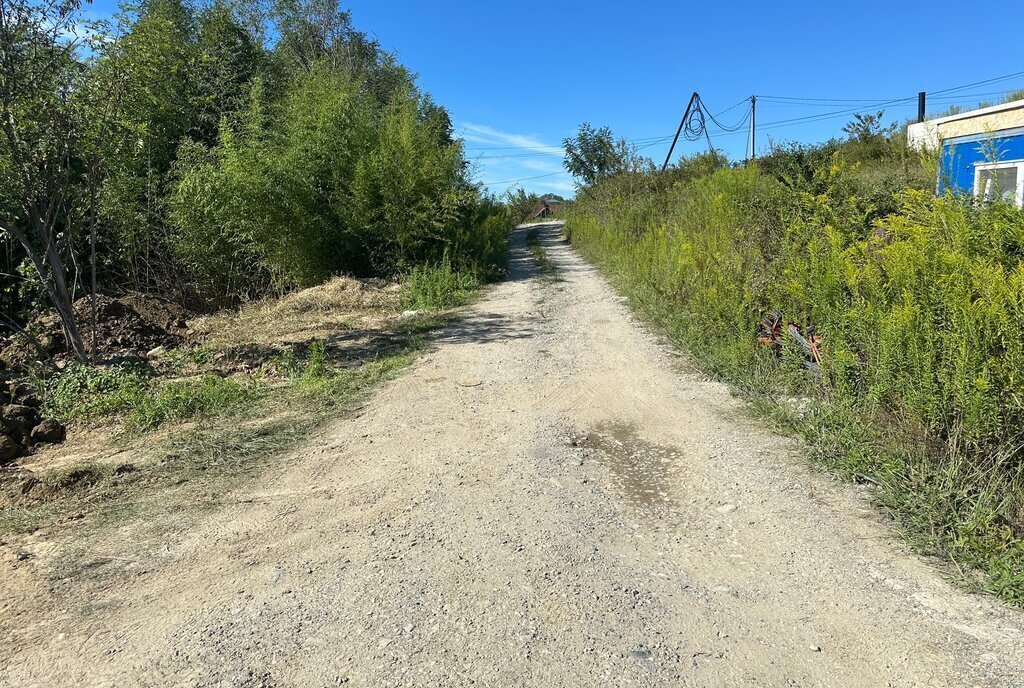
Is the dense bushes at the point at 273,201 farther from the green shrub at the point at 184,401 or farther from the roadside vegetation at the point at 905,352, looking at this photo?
the roadside vegetation at the point at 905,352

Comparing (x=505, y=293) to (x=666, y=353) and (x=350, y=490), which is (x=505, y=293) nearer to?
(x=666, y=353)

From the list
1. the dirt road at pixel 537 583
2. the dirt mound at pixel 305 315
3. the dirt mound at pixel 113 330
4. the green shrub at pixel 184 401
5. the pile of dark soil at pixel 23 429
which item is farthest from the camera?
the dirt mound at pixel 305 315

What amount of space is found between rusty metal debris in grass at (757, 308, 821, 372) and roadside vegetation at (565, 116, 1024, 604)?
0.6 inches

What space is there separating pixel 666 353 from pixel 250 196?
24.0 feet

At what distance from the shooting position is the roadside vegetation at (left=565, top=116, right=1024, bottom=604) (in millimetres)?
2930

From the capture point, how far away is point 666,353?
6.41m

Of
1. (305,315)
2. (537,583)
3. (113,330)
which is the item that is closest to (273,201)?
(305,315)

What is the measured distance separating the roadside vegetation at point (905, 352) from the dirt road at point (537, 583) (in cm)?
22

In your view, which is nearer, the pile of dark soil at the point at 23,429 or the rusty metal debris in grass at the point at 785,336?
the pile of dark soil at the point at 23,429

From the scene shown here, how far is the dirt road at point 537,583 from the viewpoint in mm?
2188

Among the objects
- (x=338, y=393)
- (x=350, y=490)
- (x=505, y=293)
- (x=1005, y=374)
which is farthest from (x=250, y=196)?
(x=1005, y=374)

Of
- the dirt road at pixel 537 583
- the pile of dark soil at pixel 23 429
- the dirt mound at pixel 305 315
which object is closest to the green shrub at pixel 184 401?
the pile of dark soil at pixel 23 429

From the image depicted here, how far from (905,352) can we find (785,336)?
4.90ft

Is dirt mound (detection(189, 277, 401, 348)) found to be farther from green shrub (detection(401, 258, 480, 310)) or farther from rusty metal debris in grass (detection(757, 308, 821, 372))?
rusty metal debris in grass (detection(757, 308, 821, 372))
